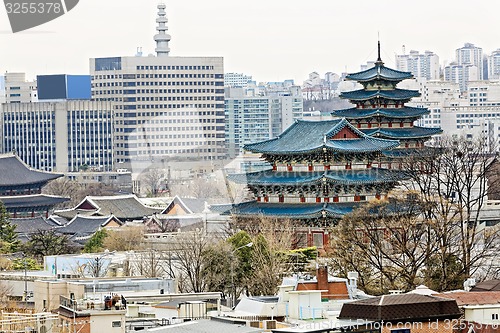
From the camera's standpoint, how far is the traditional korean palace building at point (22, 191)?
92.6 meters

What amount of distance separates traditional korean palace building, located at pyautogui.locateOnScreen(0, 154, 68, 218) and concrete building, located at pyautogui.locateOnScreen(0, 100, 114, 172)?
5865 cm

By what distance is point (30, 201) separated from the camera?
→ 9362 cm

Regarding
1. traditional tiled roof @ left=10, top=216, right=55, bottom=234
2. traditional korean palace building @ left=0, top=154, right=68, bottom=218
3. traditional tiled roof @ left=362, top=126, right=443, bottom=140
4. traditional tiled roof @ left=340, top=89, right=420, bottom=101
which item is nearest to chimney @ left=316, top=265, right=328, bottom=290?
traditional tiled roof @ left=362, top=126, right=443, bottom=140

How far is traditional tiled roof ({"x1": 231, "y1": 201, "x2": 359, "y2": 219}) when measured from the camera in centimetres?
5647

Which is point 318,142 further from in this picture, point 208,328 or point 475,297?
point 208,328

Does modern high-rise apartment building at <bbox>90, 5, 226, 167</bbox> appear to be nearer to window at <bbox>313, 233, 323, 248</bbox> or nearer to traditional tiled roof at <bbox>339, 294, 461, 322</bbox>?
window at <bbox>313, 233, 323, 248</bbox>

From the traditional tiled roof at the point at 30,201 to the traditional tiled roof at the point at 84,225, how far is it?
32.2 ft

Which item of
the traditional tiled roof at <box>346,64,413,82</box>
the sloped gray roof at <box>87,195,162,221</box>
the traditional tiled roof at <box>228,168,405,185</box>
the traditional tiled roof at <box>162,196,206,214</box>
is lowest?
the sloped gray roof at <box>87,195,162,221</box>

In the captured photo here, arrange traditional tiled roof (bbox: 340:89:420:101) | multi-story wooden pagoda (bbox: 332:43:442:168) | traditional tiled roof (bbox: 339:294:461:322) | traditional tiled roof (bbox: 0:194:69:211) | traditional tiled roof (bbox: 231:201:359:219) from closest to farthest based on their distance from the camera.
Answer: traditional tiled roof (bbox: 339:294:461:322) < traditional tiled roof (bbox: 231:201:359:219) < multi-story wooden pagoda (bbox: 332:43:442:168) < traditional tiled roof (bbox: 340:89:420:101) < traditional tiled roof (bbox: 0:194:69:211)

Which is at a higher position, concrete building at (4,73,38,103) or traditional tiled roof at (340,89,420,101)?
concrete building at (4,73,38,103)

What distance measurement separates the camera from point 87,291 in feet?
130

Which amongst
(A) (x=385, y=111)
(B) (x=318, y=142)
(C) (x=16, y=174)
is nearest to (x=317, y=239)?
(B) (x=318, y=142)

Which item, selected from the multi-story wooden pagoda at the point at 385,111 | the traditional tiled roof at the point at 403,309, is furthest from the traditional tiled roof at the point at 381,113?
the traditional tiled roof at the point at 403,309

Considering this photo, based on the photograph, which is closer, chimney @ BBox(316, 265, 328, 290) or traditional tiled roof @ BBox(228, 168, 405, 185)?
chimney @ BBox(316, 265, 328, 290)
